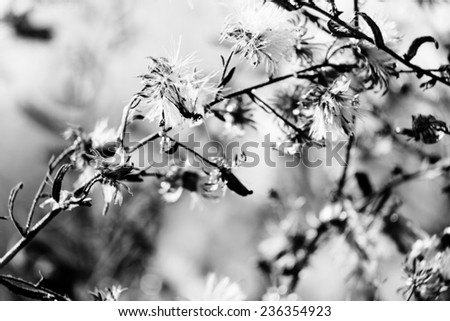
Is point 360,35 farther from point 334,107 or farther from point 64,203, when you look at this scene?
point 64,203

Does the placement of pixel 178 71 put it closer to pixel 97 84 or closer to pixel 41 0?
pixel 41 0

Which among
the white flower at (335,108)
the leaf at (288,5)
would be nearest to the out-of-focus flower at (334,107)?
the white flower at (335,108)

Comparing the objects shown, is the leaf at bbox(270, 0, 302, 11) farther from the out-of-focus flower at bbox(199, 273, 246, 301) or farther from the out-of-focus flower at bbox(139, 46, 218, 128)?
the out-of-focus flower at bbox(199, 273, 246, 301)

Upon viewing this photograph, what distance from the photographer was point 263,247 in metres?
1.20

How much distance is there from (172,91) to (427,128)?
0.34m

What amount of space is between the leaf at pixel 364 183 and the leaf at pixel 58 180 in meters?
0.59

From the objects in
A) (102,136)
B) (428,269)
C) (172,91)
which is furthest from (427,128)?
(102,136)

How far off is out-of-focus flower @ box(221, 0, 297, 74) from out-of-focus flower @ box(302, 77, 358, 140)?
76mm

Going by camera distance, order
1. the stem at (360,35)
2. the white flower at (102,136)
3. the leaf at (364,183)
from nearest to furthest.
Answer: the stem at (360,35)
the white flower at (102,136)
the leaf at (364,183)

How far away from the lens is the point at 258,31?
620mm

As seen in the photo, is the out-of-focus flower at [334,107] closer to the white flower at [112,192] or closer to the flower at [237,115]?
the flower at [237,115]

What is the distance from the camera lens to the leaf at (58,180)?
23.0 inches

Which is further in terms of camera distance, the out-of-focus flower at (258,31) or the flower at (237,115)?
the flower at (237,115)

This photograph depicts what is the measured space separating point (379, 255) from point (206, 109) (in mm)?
638
